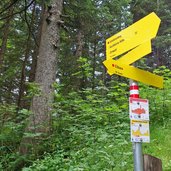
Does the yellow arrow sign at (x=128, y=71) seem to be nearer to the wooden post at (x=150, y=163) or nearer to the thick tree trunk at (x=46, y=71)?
the wooden post at (x=150, y=163)

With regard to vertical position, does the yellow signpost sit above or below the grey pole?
above

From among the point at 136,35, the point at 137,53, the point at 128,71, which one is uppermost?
the point at 136,35

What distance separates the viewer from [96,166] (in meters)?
4.54

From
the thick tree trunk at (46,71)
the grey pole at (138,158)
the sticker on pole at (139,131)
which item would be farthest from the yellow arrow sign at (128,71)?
the thick tree trunk at (46,71)

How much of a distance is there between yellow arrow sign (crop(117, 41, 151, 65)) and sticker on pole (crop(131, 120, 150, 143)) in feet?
1.91

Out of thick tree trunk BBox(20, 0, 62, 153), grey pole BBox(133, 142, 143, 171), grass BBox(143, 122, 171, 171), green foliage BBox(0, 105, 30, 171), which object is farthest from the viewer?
thick tree trunk BBox(20, 0, 62, 153)

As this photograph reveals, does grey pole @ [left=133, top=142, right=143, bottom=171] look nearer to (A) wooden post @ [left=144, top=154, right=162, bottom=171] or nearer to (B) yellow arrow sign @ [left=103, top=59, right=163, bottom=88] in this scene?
(A) wooden post @ [left=144, top=154, right=162, bottom=171]

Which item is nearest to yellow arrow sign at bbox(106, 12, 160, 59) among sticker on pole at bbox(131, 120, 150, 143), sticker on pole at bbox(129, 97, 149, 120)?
sticker on pole at bbox(129, 97, 149, 120)

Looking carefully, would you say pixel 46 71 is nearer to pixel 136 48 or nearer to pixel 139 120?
pixel 136 48

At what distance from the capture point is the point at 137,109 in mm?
2465

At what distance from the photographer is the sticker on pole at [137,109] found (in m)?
2.44

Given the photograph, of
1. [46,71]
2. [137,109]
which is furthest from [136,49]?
[46,71]

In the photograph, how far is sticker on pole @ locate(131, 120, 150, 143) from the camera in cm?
238

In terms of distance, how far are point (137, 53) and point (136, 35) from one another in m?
0.18
